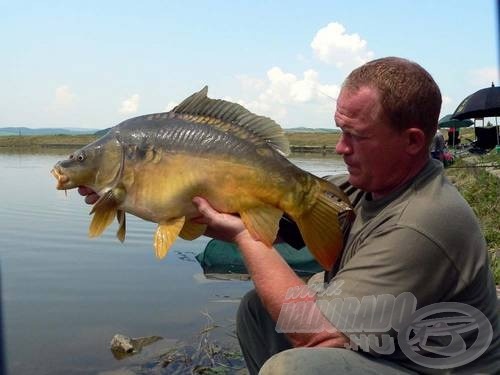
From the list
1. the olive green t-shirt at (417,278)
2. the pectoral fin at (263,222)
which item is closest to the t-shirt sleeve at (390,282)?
the olive green t-shirt at (417,278)

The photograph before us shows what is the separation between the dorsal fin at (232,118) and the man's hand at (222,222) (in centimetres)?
41

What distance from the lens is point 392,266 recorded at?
2363 mm

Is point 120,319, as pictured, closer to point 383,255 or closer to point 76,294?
point 76,294

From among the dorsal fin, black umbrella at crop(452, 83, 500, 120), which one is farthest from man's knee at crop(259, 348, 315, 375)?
black umbrella at crop(452, 83, 500, 120)

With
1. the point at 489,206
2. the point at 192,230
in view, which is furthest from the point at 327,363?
the point at 489,206

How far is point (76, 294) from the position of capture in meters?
8.05

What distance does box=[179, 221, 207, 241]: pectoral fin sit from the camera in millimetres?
2957

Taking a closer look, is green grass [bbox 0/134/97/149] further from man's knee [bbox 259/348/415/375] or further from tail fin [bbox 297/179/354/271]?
man's knee [bbox 259/348/415/375]

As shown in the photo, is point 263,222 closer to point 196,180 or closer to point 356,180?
point 196,180

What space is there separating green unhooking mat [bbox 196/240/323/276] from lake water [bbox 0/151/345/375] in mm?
252

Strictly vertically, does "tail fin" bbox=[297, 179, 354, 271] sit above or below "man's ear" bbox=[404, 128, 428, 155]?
below

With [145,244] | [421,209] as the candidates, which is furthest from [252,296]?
[145,244]

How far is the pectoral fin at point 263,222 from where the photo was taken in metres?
2.78

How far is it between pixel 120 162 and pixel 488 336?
1.88m
